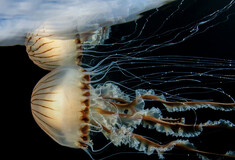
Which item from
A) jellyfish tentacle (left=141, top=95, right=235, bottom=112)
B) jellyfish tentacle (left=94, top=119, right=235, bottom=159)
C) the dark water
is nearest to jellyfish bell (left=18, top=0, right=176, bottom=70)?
the dark water

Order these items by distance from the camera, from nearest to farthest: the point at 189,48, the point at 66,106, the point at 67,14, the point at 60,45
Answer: the point at 67,14
the point at 66,106
the point at 60,45
the point at 189,48

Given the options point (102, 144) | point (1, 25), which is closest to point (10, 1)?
point (1, 25)

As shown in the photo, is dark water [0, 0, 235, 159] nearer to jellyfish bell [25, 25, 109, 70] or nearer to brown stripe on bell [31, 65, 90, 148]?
jellyfish bell [25, 25, 109, 70]

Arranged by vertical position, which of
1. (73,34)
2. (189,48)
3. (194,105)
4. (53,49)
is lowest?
(194,105)

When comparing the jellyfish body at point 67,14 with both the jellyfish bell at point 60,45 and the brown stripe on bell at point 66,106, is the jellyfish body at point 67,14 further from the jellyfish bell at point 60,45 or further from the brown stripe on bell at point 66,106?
the brown stripe on bell at point 66,106

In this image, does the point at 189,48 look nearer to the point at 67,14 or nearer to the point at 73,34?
the point at 73,34

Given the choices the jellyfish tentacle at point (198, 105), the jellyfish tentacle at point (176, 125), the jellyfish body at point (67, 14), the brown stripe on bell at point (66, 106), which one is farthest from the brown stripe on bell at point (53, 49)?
the jellyfish tentacle at point (198, 105)

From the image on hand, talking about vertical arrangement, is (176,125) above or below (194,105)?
below

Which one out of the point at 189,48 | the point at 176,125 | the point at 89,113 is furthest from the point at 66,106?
the point at 189,48

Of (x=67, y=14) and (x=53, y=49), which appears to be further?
(x=53, y=49)

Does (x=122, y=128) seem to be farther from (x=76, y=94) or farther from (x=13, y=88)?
(x=13, y=88)
